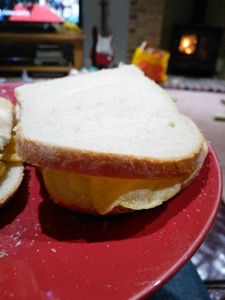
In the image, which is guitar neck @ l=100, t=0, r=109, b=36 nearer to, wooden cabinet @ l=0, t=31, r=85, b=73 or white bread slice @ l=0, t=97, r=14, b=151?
wooden cabinet @ l=0, t=31, r=85, b=73

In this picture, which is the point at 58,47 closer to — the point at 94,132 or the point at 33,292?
the point at 94,132

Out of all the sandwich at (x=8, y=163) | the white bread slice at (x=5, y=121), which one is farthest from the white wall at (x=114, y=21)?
the sandwich at (x=8, y=163)

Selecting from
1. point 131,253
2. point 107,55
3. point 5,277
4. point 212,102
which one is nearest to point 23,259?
point 5,277

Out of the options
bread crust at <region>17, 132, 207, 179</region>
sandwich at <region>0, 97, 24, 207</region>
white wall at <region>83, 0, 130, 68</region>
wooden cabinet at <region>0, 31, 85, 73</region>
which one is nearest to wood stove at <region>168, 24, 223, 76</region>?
white wall at <region>83, 0, 130, 68</region>

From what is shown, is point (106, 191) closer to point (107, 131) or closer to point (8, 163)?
point (107, 131)

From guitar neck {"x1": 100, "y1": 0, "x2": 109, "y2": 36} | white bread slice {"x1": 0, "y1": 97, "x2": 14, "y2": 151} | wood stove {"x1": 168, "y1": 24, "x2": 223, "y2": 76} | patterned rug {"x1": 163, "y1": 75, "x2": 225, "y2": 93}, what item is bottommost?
patterned rug {"x1": 163, "y1": 75, "x2": 225, "y2": 93}

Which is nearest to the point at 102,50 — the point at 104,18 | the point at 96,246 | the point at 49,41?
the point at 104,18
